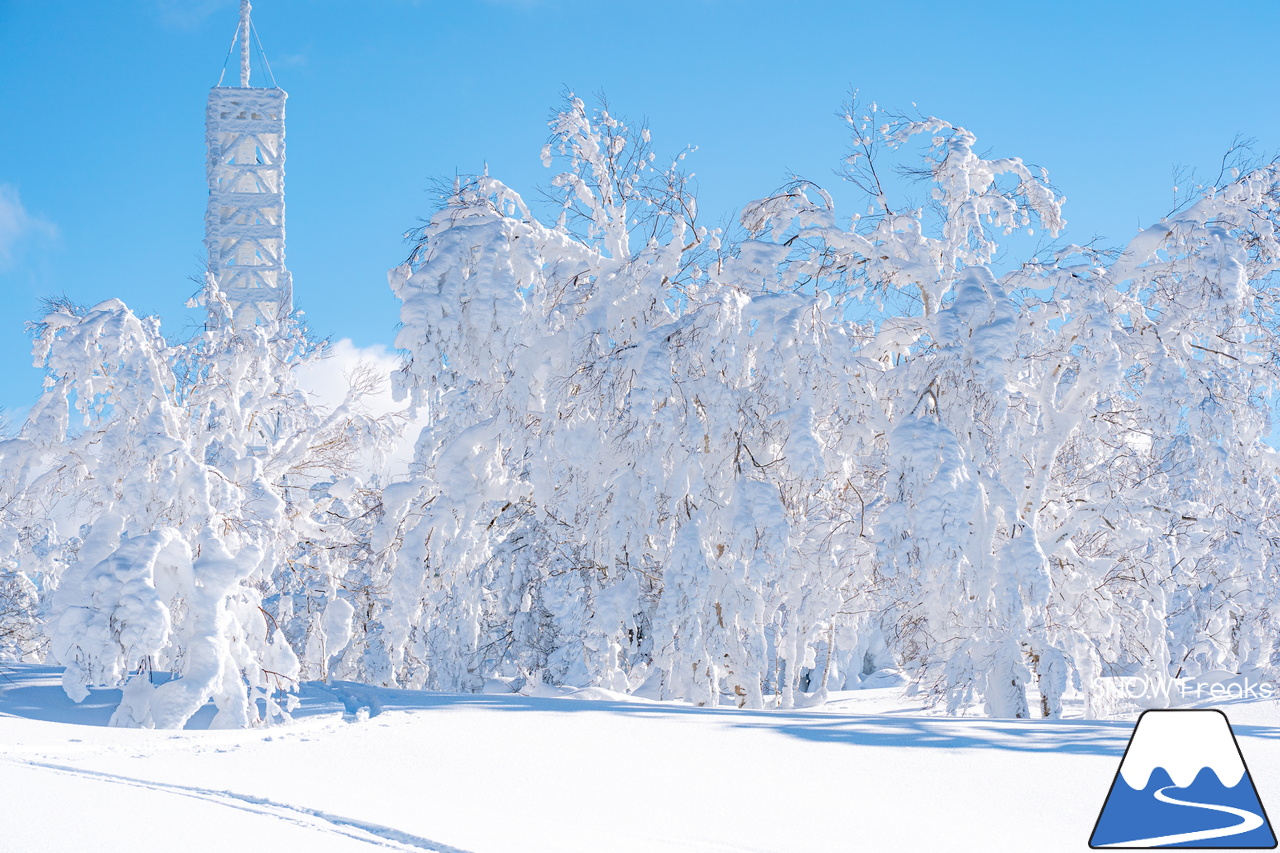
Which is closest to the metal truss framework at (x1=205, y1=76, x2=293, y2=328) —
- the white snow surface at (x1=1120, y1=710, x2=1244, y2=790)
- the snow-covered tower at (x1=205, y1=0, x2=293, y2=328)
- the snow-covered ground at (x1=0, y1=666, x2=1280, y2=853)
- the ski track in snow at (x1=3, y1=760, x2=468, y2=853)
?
the snow-covered tower at (x1=205, y1=0, x2=293, y2=328)

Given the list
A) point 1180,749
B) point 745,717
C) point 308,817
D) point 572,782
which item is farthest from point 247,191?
point 1180,749

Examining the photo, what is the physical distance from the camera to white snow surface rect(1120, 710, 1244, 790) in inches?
146

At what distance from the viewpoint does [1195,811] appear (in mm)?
3535

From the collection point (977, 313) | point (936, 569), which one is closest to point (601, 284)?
point (977, 313)

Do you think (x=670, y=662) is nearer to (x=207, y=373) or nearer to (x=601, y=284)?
(x=601, y=284)

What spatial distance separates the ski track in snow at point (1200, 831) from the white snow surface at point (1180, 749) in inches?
3.5

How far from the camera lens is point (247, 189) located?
59094 millimetres

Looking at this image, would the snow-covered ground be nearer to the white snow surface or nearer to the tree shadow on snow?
the tree shadow on snow

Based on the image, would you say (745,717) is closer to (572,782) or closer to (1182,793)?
(572,782)

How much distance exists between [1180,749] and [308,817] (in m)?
3.48

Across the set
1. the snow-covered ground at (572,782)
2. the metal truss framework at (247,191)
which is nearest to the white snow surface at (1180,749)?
the snow-covered ground at (572,782)

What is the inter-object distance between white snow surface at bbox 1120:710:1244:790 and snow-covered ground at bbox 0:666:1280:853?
0.40 m

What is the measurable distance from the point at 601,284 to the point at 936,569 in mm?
4122

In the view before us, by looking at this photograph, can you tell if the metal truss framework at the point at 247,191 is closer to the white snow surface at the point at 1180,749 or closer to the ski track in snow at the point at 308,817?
the ski track in snow at the point at 308,817
